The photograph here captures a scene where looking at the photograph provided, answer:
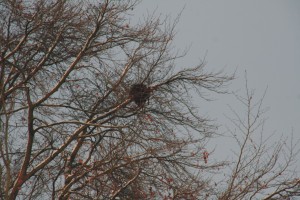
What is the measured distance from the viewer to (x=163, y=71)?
822cm

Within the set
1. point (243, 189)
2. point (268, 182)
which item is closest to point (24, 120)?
point (243, 189)

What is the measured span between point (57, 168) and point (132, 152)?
1.34m

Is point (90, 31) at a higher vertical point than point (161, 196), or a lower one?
higher

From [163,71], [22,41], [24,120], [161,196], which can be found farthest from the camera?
[163,71]

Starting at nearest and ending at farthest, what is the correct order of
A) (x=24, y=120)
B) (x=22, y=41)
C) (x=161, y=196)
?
(x=22, y=41) < (x=161, y=196) < (x=24, y=120)

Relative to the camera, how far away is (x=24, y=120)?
7.54m

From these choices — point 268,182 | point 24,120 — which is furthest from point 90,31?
point 268,182

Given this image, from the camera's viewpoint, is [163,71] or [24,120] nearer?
[24,120]

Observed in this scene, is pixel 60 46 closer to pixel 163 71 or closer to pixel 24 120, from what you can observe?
pixel 24 120

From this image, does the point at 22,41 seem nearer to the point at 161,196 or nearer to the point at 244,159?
the point at 161,196

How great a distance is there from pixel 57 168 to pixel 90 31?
2817mm

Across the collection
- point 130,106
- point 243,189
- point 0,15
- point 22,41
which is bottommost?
point 243,189

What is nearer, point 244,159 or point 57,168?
point 57,168

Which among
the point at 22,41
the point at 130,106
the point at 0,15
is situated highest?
the point at 0,15
